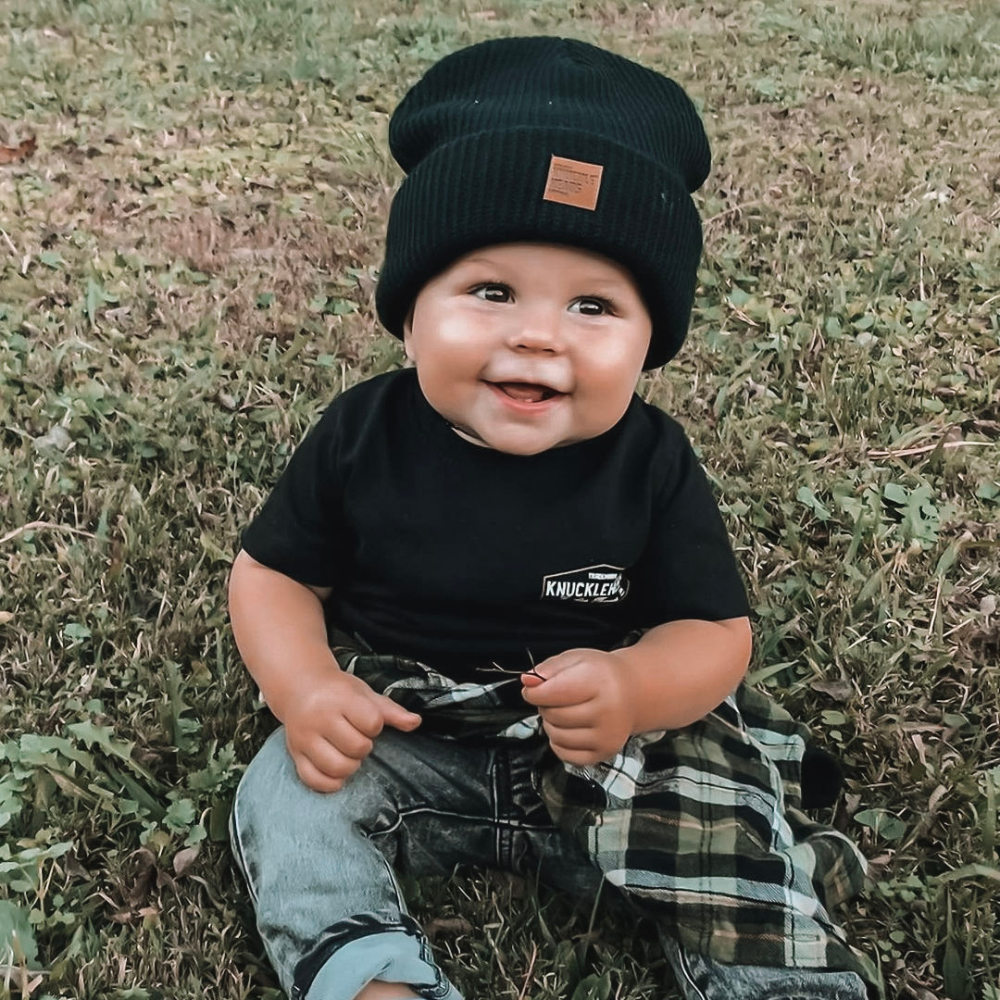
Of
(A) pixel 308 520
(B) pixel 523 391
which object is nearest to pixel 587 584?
(B) pixel 523 391

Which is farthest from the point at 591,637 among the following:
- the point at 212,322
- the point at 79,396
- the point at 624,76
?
the point at 212,322

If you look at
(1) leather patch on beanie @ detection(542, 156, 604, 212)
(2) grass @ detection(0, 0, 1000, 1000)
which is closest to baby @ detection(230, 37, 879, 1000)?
(1) leather patch on beanie @ detection(542, 156, 604, 212)

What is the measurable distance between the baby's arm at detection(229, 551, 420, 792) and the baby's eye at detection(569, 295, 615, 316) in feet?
2.07

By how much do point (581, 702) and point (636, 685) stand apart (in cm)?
11

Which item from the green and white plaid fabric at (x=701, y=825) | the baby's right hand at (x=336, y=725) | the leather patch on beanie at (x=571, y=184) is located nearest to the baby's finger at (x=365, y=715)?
the baby's right hand at (x=336, y=725)

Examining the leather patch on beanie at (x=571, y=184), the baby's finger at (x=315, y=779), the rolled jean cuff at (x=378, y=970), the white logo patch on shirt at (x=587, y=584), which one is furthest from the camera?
the white logo patch on shirt at (x=587, y=584)

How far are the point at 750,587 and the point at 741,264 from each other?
63.4 inches

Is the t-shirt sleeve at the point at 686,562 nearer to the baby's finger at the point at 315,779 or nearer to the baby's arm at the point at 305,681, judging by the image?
the baby's arm at the point at 305,681

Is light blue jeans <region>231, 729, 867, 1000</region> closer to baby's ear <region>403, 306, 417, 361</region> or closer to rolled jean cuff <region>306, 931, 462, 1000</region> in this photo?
rolled jean cuff <region>306, 931, 462, 1000</region>

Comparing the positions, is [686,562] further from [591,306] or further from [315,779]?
[315,779]

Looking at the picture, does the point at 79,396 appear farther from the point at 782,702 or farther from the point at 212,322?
the point at 782,702

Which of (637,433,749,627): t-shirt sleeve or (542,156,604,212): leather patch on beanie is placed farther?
(637,433,749,627): t-shirt sleeve

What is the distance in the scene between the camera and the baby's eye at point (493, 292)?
1639 mm

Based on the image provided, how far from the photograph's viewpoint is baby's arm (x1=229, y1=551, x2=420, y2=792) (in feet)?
5.45
